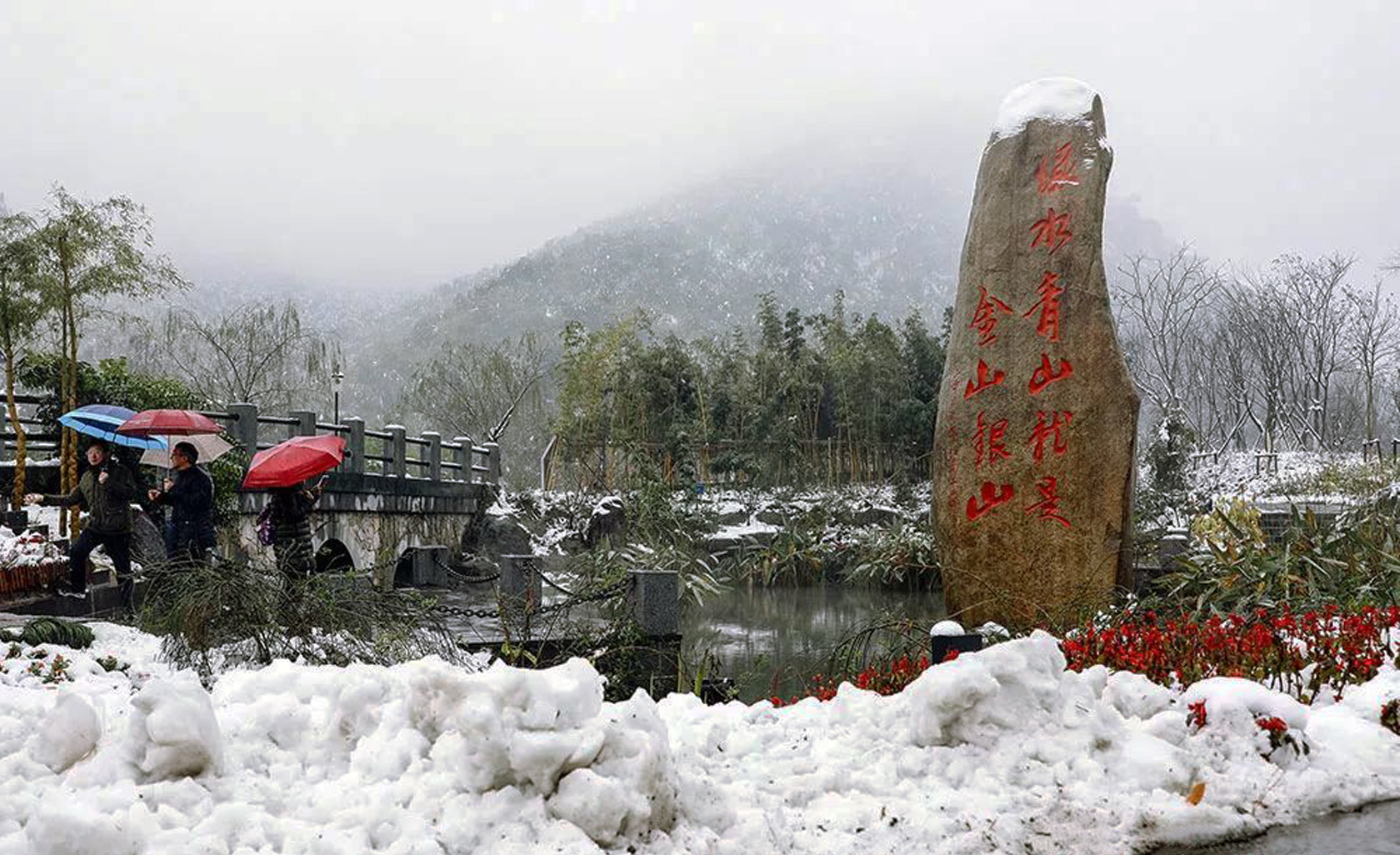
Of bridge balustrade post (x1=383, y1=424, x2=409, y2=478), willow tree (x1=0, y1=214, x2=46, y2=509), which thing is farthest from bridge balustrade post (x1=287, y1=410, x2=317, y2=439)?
willow tree (x1=0, y1=214, x2=46, y2=509)

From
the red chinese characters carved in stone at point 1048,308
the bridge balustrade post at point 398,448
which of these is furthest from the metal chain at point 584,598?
the bridge balustrade post at point 398,448

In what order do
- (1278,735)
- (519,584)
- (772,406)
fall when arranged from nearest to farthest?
(1278,735)
(519,584)
(772,406)

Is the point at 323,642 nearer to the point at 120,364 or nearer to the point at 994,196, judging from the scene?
the point at 994,196


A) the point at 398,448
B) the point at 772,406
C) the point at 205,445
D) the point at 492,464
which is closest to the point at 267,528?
the point at 205,445

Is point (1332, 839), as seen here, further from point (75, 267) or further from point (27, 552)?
point (75, 267)

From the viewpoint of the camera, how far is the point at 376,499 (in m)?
14.5

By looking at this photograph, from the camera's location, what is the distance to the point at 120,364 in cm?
1236

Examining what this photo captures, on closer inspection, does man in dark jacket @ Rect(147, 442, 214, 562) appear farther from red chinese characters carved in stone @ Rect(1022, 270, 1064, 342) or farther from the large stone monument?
red chinese characters carved in stone @ Rect(1022, 270, 1064, 342)

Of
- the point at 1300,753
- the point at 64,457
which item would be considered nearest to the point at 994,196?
the point at 1300,753

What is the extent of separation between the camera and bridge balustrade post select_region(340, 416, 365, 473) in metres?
14.6

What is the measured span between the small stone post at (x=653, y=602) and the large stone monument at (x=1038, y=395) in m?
2.11

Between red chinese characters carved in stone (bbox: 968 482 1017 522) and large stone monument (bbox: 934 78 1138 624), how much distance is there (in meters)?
0.01

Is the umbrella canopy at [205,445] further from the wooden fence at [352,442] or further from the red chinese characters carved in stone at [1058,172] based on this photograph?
the red chinese characters carved in stone at [1058,172]

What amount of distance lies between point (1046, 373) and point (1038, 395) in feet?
0.56
